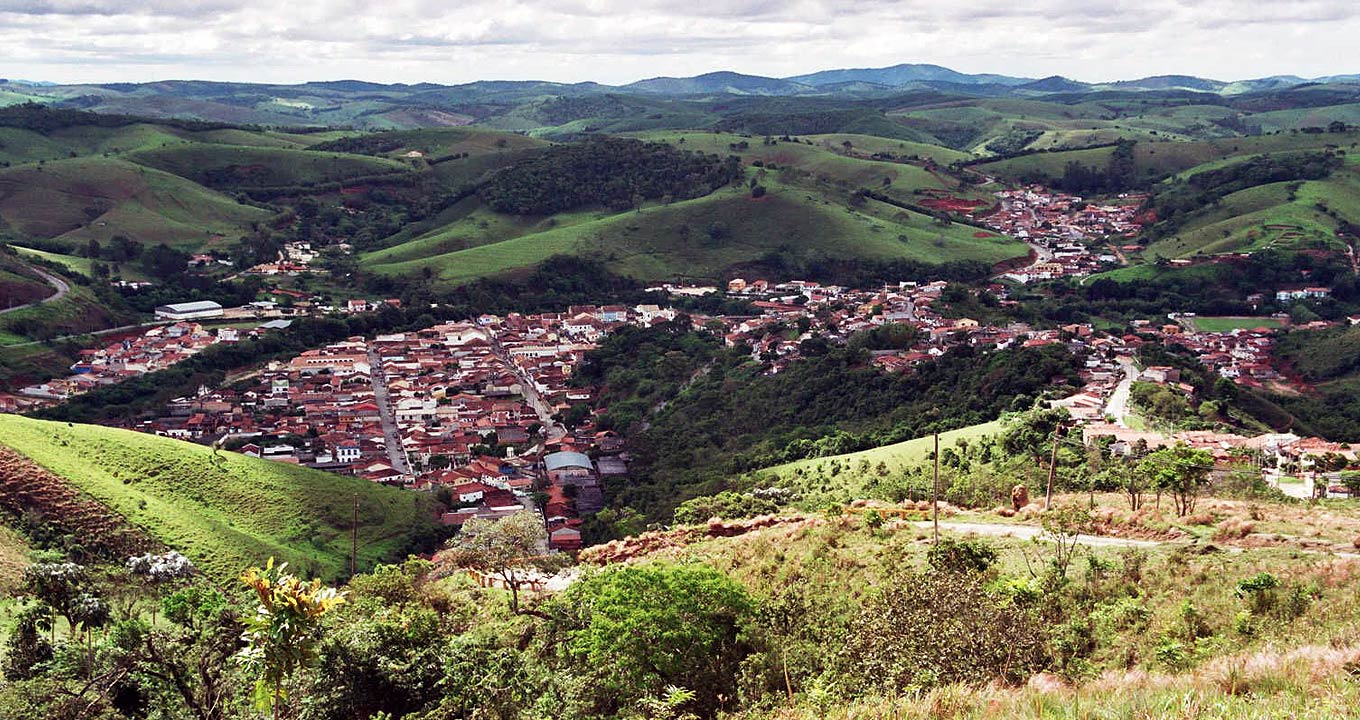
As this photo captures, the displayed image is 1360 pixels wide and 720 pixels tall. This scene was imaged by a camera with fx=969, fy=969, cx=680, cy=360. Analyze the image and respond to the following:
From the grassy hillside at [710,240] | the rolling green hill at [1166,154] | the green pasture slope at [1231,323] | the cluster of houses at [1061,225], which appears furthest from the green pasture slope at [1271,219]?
the rolling green hill at [1166,154]

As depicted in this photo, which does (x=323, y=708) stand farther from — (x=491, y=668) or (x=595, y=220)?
(x=595, y=220)

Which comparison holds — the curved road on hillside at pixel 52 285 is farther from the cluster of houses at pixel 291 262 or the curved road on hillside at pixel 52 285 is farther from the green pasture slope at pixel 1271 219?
the green pasture slope at pixel 1271 219

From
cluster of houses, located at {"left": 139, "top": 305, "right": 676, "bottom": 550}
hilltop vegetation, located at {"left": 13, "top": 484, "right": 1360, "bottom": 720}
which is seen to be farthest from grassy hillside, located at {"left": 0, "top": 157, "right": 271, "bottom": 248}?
hilltop vegetation, located at {"left": 13, "top": 484, "right": 1360, "bottom": 720}

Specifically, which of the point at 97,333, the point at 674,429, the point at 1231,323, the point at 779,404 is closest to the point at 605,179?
the point at 97,333

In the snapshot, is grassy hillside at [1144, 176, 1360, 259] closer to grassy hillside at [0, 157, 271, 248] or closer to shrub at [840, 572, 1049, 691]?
shrub at [840, 572, 1049, 691]

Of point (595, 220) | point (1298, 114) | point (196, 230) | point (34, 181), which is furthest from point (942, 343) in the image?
point (1298, 114)
